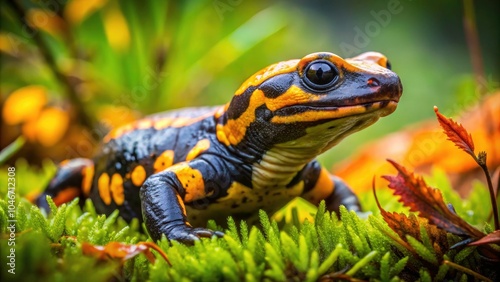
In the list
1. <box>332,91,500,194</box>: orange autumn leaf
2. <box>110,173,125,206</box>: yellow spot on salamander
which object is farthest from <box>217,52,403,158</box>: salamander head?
<box>332,91,500,194</box>: orange autumn leaf

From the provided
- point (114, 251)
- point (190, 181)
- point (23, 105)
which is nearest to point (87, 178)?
point (190, 181)

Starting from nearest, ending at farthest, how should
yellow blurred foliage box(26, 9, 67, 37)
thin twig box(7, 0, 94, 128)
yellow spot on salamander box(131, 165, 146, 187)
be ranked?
yellow spot on salamander box(131, 165, 146, 187), thin twig box(7, 0, 94, 128), yellow blurred foliage box(26, 9, 67, 37)

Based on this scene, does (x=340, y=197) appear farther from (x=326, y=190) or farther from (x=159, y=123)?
(x=159, y=123)

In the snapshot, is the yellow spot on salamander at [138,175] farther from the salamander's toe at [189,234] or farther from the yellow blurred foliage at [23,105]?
the yellow blurred foliage at [23,105]

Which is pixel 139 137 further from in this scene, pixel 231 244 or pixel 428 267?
pixel 428 267

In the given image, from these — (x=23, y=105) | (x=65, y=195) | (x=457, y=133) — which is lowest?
(x=65, y=195)

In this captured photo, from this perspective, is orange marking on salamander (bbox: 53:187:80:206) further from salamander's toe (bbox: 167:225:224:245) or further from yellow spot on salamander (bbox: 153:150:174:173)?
salamander's toe (bbox: 167:225:224:245)

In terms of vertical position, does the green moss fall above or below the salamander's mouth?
below
